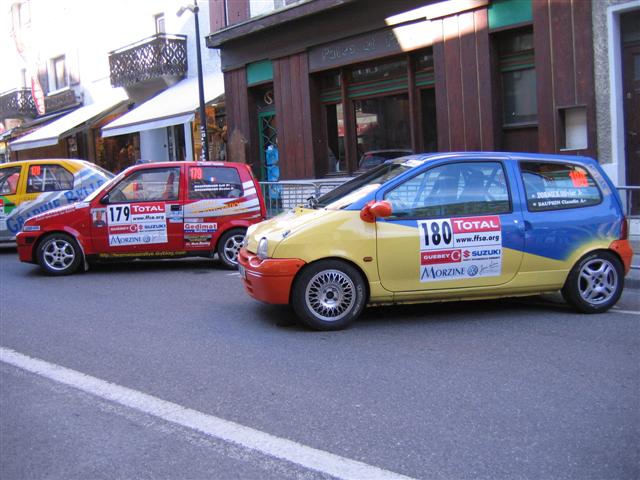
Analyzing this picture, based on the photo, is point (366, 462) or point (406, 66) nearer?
point (366, 462)

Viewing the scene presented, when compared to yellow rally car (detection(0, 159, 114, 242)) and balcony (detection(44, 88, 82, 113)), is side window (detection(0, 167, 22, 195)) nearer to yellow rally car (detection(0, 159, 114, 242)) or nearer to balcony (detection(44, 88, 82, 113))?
yellow rally car (detection(0, 159, 114, 242))

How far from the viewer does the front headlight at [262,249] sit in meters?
6.80

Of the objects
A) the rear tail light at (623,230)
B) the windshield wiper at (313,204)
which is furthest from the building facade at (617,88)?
the windshield wiper at (313,204)

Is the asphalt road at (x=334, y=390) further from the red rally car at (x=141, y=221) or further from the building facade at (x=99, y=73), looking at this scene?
the building facade at (x=99, y=73)

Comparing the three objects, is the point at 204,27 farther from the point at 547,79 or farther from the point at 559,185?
the point at 559,185

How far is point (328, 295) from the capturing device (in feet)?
22.3

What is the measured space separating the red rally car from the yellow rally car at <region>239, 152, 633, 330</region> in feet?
11.1

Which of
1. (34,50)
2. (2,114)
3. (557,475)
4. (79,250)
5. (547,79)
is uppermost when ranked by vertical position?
(34,50)

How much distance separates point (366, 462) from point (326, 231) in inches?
125

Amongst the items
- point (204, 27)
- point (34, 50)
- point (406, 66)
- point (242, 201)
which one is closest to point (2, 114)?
point (34, 50)

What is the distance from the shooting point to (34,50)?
33.4 meters

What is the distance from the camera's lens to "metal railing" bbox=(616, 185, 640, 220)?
919 centimetres

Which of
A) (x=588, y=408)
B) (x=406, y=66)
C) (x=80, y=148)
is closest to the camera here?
(x=588, y=408)

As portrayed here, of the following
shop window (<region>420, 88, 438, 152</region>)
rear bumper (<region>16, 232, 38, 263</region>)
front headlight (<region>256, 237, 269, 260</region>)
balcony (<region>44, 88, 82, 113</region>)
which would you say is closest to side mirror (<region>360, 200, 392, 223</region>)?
front headlight (<region>256, 237, 269, 260</region>)
